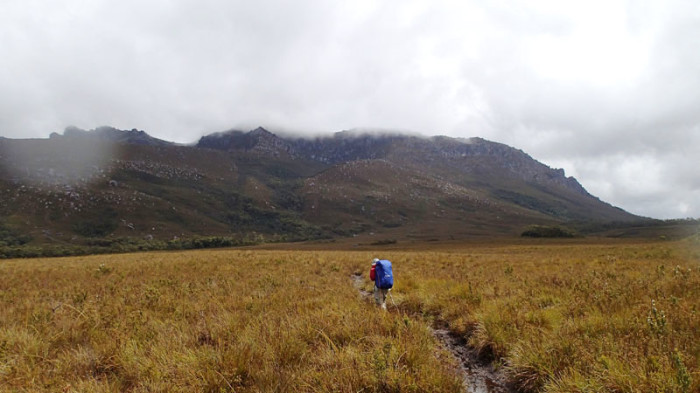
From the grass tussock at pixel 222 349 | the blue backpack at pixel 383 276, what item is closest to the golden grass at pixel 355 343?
the grass tussock at pixel 222 349

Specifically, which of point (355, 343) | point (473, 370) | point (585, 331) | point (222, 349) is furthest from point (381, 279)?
point (222, 349)

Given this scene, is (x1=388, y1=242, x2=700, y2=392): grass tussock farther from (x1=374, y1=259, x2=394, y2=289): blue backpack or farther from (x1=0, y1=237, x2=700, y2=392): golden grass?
(x1=374, y1=259, x2=394, y2=289): blue backpack

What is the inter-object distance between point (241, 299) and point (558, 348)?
7.84 metres

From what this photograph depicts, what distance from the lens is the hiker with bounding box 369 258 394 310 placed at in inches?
353

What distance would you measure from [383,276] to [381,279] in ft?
0.33

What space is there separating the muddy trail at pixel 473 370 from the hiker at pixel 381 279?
2.02 metres

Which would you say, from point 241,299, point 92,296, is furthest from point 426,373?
point 92,296

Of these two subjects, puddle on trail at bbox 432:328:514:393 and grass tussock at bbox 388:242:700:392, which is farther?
puddle on trail at bbox 432:328:514:393

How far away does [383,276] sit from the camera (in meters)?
9.03

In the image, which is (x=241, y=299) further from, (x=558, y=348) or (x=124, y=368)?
(x=558, y=348)

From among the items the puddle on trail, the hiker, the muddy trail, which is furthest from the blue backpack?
the puddle on trail

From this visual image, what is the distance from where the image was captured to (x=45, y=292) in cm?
1237

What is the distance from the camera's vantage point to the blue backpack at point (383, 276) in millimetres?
8961

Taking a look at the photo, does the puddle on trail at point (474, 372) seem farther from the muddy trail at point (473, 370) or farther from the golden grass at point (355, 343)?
the golden grass at point (355, 343)
